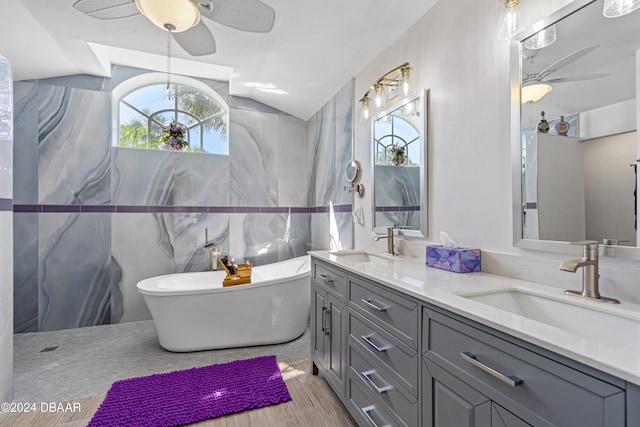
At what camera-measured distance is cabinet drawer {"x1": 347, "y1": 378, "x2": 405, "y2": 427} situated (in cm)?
131

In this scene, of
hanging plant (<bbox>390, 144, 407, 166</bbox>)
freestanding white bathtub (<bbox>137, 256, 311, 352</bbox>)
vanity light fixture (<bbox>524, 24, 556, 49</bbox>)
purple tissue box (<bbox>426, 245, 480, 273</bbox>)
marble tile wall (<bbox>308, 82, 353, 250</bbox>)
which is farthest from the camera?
marble tile wall (<bbox>308, 82, 353, 250</bbox>)

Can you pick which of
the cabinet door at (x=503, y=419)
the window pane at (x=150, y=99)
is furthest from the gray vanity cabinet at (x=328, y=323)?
the window pane at (x=150, y=99)

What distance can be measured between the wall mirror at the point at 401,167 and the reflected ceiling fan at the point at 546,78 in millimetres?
653

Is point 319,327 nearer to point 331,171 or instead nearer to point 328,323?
point 328,323

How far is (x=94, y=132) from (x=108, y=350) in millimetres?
2240

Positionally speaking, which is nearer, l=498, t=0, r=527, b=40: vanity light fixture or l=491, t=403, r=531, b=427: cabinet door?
l=491, t=403, r=531, b=427: cabinet door

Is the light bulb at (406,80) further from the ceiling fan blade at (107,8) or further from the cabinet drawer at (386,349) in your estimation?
the ceiling fan blade at (107,8)

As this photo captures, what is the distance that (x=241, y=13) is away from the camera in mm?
1644

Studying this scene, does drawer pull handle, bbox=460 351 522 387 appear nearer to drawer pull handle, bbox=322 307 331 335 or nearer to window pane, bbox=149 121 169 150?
drawer pull handle, bbox=322 307 331 335

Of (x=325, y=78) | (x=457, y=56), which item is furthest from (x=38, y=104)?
(x=457, y=56)

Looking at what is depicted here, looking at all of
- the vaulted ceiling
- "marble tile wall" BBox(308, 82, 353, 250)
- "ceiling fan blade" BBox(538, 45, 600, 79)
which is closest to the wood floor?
"marble tile wall" BBox(308, 82, 353, 250)

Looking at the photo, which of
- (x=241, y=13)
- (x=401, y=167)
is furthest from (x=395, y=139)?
(x=241, y=13)

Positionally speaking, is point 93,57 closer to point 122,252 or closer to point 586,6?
point 122,252

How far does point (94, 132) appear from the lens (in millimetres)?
3240
